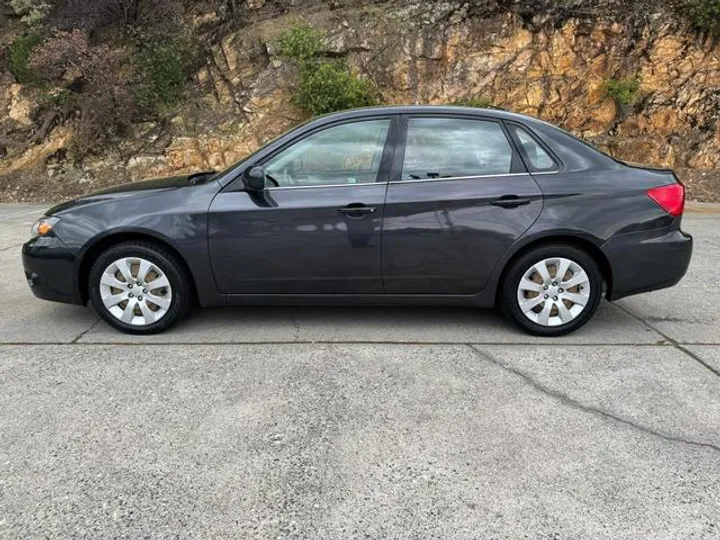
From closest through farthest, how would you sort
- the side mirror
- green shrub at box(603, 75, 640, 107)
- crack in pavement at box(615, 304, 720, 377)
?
crack in pavement at box(615, 304, 720, 377) < the side mirror < green shrub at box(603, 75, 640, 107)

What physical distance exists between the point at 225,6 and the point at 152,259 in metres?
12.8

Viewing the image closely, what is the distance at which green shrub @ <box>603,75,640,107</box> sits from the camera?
12.9 m

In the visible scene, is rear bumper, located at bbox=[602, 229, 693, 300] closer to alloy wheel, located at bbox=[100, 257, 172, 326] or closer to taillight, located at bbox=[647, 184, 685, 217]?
taillight, located at bbox=[647, 184, 685, 217]

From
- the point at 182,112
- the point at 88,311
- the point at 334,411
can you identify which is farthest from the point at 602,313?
the point at 182,112

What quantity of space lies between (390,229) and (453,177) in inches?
23.0

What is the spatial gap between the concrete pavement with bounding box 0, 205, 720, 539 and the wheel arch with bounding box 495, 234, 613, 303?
1.55 feet

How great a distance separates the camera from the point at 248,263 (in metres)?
4.15

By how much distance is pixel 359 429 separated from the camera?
298cm

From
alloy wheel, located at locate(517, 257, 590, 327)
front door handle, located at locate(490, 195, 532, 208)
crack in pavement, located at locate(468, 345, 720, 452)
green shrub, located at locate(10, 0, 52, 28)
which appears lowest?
crack in pavement, located at locate(468, 345, 720, 452)

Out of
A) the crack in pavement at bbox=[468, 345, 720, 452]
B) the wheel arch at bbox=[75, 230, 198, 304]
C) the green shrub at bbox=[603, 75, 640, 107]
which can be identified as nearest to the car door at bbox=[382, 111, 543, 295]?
the crack in pavement at bbox=[468, 345, 720, 452]

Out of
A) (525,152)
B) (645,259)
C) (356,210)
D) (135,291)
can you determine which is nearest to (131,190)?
(135,291)

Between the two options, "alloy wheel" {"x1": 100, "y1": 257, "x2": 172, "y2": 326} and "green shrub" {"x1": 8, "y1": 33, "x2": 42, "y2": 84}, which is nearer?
"alloy wheel" {"x1": 100, "y1": 257, "x2": 172, "y2": 326}

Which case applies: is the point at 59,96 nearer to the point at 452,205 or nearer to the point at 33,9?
the point at 33,9

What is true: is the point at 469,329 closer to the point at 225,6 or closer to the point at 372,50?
the point at 372,50
